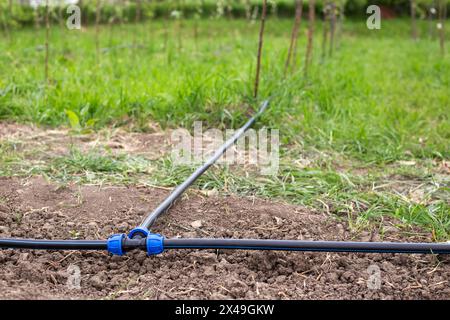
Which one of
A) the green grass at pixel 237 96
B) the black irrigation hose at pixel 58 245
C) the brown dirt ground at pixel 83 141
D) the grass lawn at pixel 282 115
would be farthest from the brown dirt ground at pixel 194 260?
the green grass at pixel 237 96

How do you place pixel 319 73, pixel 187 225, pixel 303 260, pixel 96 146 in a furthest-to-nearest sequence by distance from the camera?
pixel 319 73, pixel 96 146, pixel 187 225, pixel 303 260

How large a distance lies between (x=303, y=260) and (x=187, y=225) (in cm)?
45

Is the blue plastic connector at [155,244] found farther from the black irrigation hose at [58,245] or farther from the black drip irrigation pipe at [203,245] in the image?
the black irrigation hose at [58,245]

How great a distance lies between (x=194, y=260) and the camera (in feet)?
5.57

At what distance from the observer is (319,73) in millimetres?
4250

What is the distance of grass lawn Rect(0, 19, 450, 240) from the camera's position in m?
2.28

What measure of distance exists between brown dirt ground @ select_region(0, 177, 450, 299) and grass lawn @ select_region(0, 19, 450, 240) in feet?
0.57

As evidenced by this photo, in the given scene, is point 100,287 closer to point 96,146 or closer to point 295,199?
point 295,199

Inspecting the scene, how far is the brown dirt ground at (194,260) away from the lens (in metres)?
1.55

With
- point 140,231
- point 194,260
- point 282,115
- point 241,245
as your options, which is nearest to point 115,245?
point 140,231

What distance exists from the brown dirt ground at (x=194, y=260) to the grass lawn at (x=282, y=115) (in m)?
0.17

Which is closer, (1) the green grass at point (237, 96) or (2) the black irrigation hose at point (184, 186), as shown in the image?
(2) the black irrigation hose at point (184, 186)

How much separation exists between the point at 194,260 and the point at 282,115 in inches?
64.9

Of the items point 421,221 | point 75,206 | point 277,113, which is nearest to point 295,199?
point 421,221
